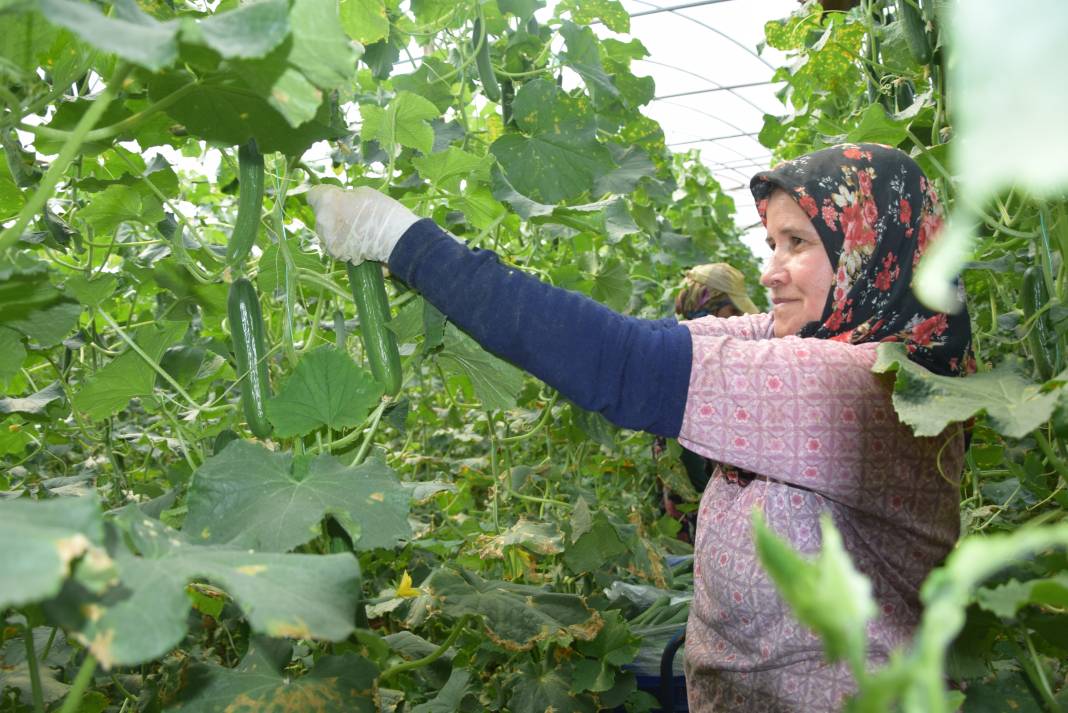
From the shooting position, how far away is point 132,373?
1.73 m

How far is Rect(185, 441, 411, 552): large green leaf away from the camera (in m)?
1.14

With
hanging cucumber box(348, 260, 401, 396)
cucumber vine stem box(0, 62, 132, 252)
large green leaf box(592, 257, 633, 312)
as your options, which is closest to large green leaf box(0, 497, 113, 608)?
cucumber vine stem box(0, 62, 132, 252)

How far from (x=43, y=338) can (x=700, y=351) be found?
95cm

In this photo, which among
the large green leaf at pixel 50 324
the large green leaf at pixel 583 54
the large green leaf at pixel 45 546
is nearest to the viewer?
the large green leaf at pixel 45 546

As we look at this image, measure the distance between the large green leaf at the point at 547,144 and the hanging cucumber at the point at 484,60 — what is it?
0.06 metres

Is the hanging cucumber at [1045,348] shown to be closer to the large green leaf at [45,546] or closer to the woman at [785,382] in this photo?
the woman at [785,382]

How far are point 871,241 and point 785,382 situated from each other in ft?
1.19

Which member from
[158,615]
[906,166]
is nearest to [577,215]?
[906,166]

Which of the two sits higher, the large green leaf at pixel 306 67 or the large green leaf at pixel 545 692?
the large green leaf at pixel 306 67

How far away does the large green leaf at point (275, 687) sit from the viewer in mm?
1318

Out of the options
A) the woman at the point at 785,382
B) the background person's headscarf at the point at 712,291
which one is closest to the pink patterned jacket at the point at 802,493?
the woman at the point at 785,382

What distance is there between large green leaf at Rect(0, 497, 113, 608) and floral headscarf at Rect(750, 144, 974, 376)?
52.4 inches

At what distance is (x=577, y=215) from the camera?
1.86 metres

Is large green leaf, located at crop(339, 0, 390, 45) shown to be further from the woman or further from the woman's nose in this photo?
the woman's nose
